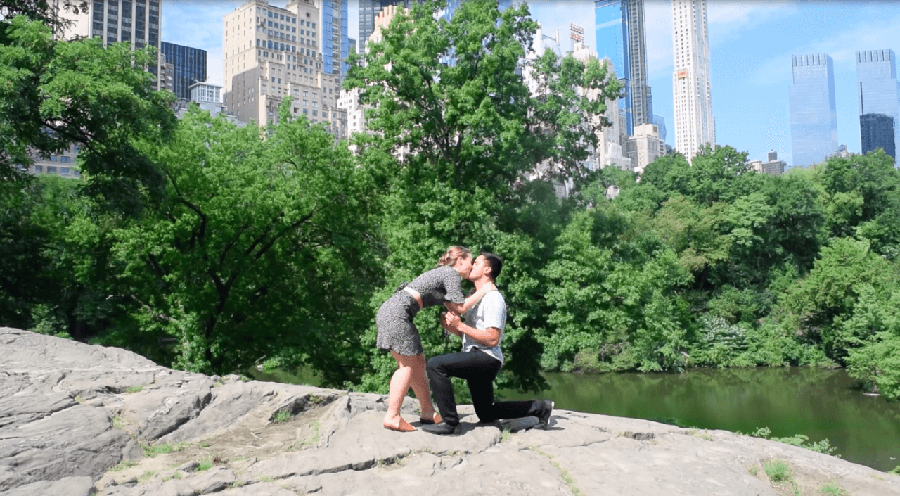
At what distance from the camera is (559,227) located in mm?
18641

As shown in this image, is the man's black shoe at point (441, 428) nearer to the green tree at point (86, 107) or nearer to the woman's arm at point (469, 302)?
the woman's arm at point (469, 302)

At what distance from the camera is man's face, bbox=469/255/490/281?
643 centimetres

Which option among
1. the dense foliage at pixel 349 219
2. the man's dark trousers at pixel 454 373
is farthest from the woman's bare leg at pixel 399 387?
the dense foliage at pixel 349 219

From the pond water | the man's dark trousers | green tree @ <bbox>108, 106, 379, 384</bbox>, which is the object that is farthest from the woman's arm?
the pond water

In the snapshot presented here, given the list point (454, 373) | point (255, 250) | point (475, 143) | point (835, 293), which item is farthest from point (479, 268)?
point (835, 293)

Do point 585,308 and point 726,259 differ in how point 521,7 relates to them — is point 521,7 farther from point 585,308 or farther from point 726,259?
point 726,259

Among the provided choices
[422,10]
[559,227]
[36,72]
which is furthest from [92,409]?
[422,10]

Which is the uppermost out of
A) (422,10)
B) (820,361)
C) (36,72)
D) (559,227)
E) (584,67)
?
(422,10)

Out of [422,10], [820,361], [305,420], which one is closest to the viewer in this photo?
[305,420]

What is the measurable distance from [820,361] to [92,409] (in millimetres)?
44016

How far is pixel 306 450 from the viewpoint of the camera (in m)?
5.62

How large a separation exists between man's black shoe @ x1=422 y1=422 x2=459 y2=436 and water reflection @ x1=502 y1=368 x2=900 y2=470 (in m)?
22.3

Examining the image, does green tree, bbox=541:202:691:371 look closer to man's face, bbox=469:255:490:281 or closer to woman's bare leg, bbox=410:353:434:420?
woman's bare leg, bbox=410:353:434:420

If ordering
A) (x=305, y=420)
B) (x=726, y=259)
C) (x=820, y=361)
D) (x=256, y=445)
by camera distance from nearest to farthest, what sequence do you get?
(x=256, y=445) < (x=305, y=420) < (x=820, y=361) < (x=726, y=259)
